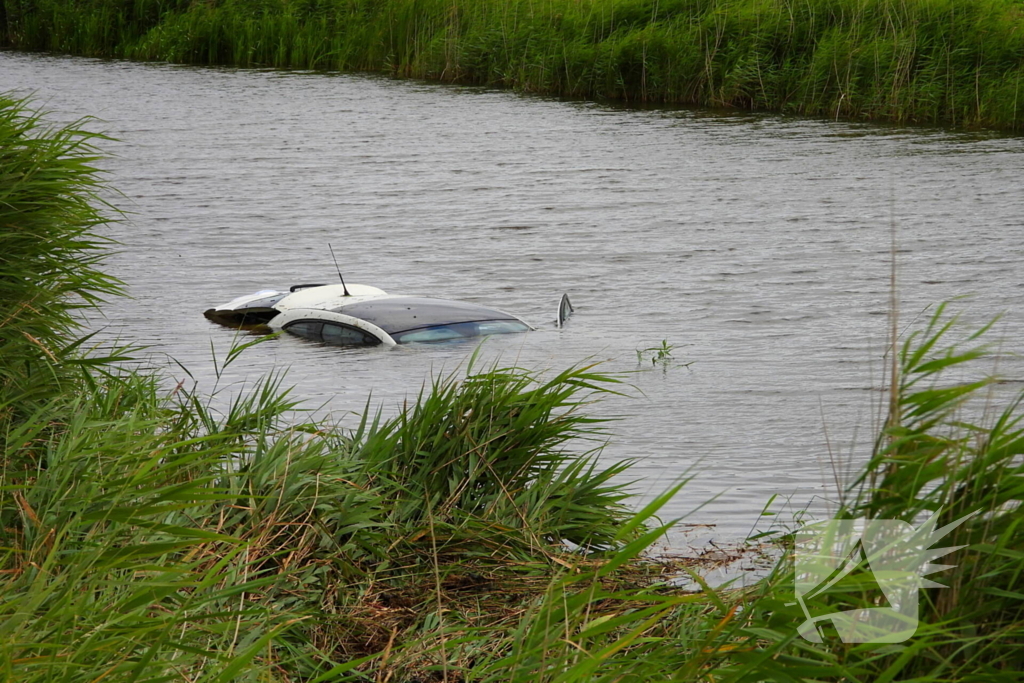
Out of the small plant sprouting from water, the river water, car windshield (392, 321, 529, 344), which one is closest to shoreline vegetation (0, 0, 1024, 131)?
the river water

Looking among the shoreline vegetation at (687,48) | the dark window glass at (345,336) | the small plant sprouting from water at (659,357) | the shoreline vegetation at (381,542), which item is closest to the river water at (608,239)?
the small plant sprouting from water at (659,357)

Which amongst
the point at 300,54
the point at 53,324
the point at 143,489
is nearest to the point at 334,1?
the point at 300,54

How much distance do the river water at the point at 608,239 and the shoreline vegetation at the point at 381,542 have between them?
1.76 metres

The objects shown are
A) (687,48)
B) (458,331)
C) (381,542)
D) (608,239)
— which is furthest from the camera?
(687,48)

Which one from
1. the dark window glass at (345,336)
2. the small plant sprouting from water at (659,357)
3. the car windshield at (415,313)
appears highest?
the car windshield at (415,313)

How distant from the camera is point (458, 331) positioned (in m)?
12.4

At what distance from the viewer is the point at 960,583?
3.29 m

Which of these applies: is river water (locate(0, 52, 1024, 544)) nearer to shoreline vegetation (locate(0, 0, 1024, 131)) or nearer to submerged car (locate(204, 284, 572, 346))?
submerged car (locate(204, 284, 572, 346))

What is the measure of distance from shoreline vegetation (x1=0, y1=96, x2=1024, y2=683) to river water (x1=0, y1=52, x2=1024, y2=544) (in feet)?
5.77

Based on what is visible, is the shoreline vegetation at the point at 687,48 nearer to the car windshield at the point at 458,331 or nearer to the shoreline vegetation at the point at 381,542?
the car windshield at the point at 458,331

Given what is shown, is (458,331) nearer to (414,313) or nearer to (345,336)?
(414,313)

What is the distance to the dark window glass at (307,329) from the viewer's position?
41.0 feet

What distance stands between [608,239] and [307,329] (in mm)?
7016

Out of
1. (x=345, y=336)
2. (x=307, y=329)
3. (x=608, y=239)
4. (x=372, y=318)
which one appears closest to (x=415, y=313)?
(x=372, y=318)
